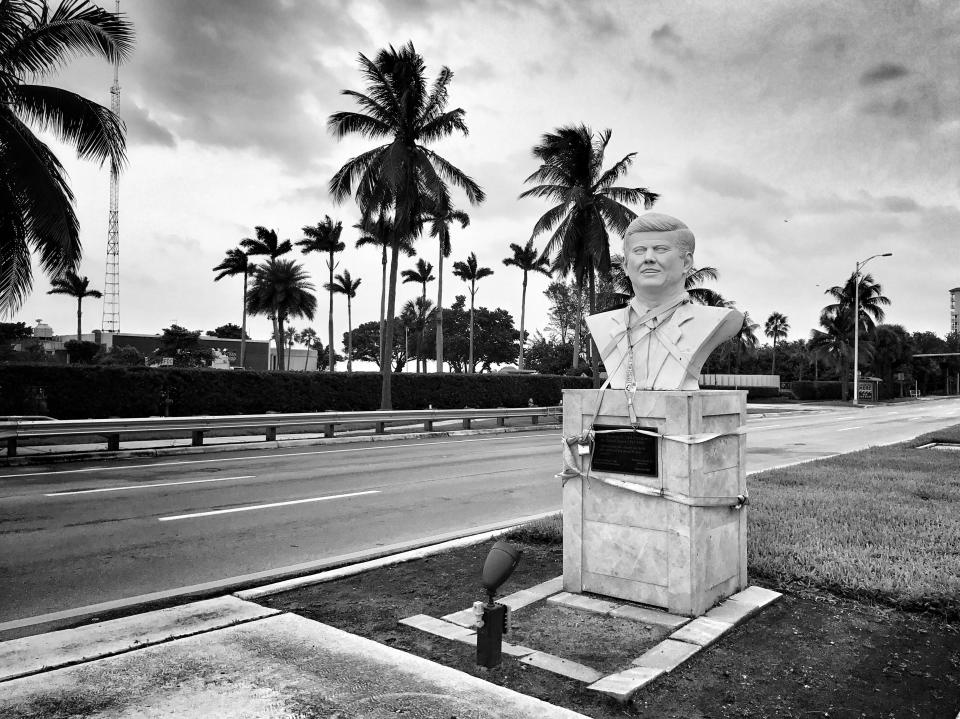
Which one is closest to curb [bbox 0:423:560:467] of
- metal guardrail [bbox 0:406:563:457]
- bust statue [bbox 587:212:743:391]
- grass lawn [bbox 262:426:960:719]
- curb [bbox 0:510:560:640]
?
metal guardrail [bbox 0:406:563:457]

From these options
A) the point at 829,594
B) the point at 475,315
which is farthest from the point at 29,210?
the point at 475,315

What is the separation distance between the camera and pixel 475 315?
274 feet

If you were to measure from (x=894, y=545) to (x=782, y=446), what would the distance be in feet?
40.9

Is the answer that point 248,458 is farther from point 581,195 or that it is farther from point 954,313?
point 954,313

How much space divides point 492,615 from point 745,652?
4.98 feet

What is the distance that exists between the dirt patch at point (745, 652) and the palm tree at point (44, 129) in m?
10.8

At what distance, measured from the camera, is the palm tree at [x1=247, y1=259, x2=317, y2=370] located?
5350 cm

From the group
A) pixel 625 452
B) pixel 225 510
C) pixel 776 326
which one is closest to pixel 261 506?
pixel 225 510

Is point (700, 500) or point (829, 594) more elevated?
point (700, 500)

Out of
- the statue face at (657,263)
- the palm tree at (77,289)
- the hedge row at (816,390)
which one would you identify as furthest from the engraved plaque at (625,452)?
the palm tree at (77,289)

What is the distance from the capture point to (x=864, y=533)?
21.7 ft

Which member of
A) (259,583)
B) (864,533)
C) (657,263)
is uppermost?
(657,263)

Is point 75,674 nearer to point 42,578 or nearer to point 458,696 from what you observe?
point 458,696

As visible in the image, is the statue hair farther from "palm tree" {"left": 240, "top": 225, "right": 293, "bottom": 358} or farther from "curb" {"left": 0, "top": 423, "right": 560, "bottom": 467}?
"palm tree" {"left": 240, "top": 225, "right": 293, "bottom": 358}
